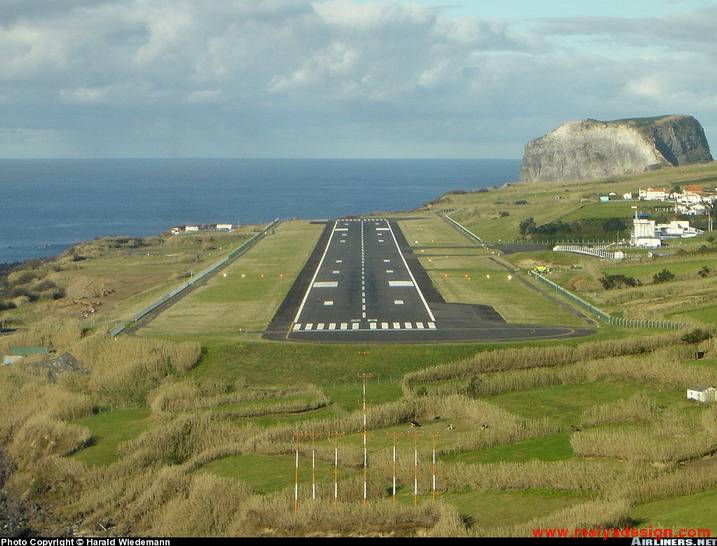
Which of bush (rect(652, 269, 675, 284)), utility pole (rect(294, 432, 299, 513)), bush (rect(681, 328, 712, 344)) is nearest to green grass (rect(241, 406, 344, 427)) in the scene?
utility pole (rect(294, 432, 299, 513))

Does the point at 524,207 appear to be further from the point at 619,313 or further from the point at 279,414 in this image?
the point at 279,414

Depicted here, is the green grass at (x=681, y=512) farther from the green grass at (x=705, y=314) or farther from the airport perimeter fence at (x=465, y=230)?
the airport perimeter fence at (x=465, y=230)

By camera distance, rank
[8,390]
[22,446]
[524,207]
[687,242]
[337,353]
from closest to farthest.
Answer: [22,446] → [8,390] → [337,353] → [687,242] → [524,207]

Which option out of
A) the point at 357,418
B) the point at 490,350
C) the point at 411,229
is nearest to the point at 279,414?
the point at 357,418

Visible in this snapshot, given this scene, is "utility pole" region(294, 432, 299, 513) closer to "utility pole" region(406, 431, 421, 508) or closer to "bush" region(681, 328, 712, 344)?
"utility pole" region(406, 431, 421, 508)

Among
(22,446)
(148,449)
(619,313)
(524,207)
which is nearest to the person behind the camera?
(148,449)

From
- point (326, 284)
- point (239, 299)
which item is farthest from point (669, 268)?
point (239, 299)

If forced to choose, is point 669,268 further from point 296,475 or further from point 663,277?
point 296,475
